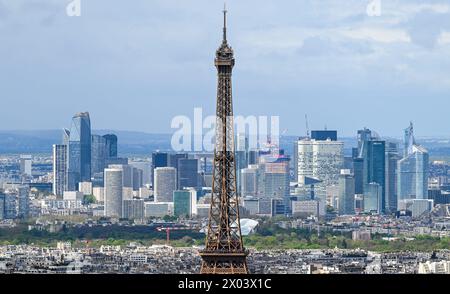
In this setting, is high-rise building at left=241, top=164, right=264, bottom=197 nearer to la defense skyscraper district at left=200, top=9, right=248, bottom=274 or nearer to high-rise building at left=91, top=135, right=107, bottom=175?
la defense skyscraper district at left=200, top=9, right=248, bottom=274

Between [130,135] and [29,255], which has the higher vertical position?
[130,135]

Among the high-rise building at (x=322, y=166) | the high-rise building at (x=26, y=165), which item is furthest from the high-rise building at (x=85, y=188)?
the high-rise building at (x=322, y=166)

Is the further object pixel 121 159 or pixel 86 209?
pixel 86 209

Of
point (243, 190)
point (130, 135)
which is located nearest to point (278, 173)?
point (243, 190)

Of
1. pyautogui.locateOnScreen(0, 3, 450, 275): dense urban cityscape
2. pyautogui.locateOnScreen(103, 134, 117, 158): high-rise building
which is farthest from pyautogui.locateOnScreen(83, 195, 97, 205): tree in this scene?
pyautogui.locateOnScreen(103, 134, 117, 158): high-rise building

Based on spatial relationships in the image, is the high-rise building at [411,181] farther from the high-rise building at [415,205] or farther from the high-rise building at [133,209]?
the high-rise building at [133,209]
